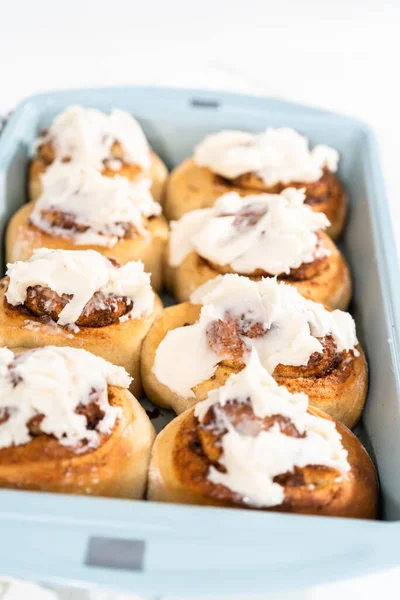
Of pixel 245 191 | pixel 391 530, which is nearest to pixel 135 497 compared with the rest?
pixel 391 530

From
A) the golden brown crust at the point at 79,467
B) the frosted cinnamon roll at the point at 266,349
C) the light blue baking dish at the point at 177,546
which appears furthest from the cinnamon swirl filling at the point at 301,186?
the light blue baking dish at the point at 177,546

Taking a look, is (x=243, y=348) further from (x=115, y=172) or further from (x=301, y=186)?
(x=115, y=172)

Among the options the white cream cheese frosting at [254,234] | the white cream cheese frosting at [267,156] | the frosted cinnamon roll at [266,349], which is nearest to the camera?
the frosted cinnamon roll at [266,349]

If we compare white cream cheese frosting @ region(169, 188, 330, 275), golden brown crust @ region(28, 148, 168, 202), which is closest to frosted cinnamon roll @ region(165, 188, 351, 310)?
white cream cheese frosting @ region(169, 188, 330, 275)

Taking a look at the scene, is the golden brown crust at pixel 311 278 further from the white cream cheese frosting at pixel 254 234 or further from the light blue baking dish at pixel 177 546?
the light blue baking dish at pixel 177 546

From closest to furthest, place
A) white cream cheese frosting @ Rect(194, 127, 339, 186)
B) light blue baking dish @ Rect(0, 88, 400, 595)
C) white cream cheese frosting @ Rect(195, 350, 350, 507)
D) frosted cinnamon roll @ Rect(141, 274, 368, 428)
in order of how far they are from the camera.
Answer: light blue baking dish @ Rect(0, 88, 400, 595)
white cream cheese frosting @ Rect(195, 350, 350, 507)
frosted cinnamon roll @ Rect(141, 274, 368, 428)
white cream cheese frosting @ Rect(194, 127, 339, 186)

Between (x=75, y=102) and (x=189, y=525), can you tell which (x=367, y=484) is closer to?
(x=189, y=525)

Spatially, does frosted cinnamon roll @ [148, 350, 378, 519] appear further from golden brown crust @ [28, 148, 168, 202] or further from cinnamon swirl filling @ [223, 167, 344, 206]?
golden brown crust @ [28, 148, 168, 202]

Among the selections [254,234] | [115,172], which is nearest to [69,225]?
[115,172]
